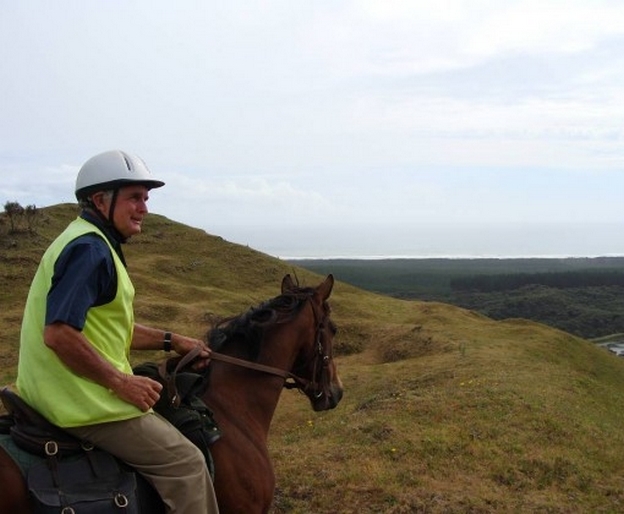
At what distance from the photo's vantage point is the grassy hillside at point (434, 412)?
865 cm

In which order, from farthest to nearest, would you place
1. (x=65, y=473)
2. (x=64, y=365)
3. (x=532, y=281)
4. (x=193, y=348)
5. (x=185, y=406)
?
(x=532, y=281)
(x=193, y=348)
(x=185, y=406)
(x=65, y=473)
(x=64, y=365)

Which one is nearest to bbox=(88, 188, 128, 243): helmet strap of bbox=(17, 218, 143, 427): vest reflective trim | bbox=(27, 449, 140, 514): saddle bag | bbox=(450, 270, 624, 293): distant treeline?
bbox=(17, 218, 143, 427): vest reflective trim

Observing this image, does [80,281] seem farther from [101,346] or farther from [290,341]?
[290,341]

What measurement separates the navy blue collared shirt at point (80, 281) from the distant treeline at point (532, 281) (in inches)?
4212

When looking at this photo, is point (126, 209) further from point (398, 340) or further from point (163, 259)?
point (163, 259)

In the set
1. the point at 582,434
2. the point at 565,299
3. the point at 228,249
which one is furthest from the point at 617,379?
the point at 565,299

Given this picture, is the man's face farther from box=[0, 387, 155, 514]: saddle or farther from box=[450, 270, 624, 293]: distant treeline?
box=[450, 270, 624, 293]: distant treeline

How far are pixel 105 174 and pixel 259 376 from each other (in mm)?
1846

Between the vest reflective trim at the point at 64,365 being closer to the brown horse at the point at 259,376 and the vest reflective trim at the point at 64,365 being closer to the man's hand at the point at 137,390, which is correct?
the man's hand at the point at 137,390

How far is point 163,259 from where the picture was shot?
32531mm

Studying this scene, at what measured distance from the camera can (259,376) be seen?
4664 mm

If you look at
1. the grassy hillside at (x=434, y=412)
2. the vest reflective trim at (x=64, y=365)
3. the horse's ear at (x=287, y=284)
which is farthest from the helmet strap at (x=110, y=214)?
the grassy hillside at (x=434, y=412)

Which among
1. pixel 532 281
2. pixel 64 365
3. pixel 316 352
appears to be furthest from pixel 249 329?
pixel 532 281

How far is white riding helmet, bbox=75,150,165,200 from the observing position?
351 centimetres
